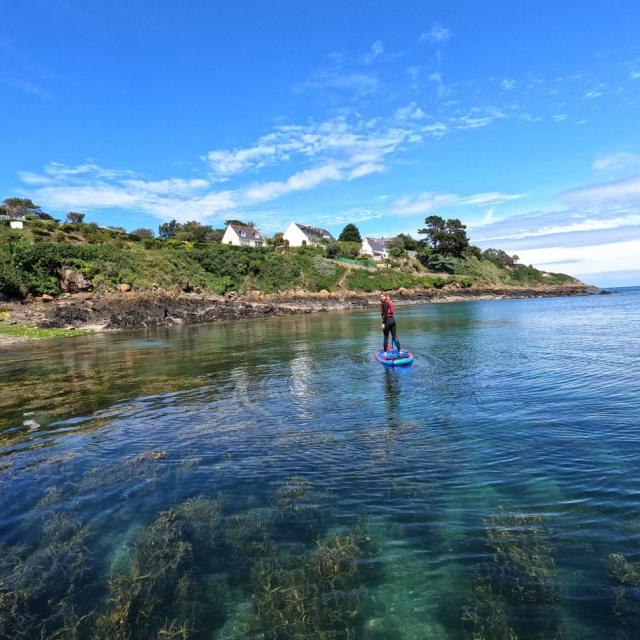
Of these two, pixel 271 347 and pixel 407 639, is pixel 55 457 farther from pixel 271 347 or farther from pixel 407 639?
pixel 271 347

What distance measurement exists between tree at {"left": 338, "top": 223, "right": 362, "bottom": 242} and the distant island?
361 mm

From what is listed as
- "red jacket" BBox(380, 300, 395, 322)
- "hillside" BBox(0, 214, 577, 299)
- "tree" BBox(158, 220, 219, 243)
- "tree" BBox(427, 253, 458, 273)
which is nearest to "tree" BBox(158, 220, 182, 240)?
"tree" BBox(158, 220, 219, 243)

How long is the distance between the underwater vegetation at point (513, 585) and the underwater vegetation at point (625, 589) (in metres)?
0.58

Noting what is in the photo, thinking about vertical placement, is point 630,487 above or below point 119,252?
below

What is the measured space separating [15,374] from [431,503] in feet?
73.8

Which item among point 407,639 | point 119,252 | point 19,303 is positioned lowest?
point 407,639

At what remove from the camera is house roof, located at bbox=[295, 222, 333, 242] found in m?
120

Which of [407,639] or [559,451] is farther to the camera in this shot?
[559,451]

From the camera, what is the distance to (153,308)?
5297cm

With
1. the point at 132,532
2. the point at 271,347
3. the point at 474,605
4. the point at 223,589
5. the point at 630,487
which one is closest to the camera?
A: the point at 474,605

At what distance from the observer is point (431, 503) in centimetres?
677

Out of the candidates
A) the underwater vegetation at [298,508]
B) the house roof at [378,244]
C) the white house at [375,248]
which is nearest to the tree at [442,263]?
the white house at [375,248]

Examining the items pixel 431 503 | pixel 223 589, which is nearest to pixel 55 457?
pixel 223 589

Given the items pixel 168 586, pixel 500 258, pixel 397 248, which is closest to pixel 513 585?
pixel 168 586
